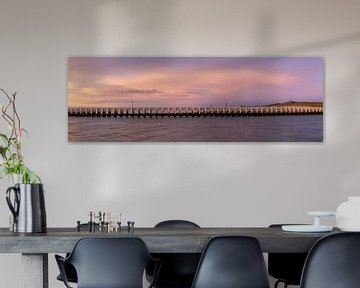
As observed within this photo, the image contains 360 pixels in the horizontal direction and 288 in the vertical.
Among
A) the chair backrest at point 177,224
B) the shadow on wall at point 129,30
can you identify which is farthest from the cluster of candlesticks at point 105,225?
the shadow on wall at point 129,30

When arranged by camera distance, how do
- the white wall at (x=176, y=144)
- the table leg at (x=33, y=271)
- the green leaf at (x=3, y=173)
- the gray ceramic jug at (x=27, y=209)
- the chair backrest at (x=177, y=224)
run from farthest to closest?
the white wall at (x=176, y=144)
the chair backrest at (x=177, y=224)
the green leaf at (x=3, y=173)
the gray ceramic jug at (x=27, y=209)
the table leg at (x=33, y=271)

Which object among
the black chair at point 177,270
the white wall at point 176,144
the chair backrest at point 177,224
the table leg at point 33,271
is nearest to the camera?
the table leg at point 33,271

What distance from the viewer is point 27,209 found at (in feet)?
11.4

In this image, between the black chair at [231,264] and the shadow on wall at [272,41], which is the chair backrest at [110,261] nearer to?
the black chair at [231,264]

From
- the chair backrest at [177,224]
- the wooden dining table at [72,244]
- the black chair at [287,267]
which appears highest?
the wooden dining table at [72,244]

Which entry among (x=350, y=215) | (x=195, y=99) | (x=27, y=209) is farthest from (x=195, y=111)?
(x=27, y=209)

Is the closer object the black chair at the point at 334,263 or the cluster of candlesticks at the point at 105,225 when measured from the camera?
the black chair at the point at 334,263

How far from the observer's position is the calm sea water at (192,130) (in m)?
5.41

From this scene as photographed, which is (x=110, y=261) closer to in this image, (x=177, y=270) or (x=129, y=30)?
(x=177, y=270)

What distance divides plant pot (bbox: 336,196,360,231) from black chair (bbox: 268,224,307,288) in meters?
0.69

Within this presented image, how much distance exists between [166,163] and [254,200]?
745 millimetres

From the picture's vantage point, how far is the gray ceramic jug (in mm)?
3484

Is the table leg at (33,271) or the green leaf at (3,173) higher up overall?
the green leaf at (3,173)

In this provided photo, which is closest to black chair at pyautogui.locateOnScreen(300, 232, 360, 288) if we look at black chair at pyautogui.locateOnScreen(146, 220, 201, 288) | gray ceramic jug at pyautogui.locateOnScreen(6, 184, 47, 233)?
black chair at pyautogui.locateOnScreen(146, 220, 201, 288)
